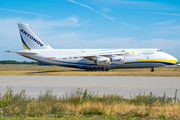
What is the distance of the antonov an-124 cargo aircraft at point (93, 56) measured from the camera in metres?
39.7

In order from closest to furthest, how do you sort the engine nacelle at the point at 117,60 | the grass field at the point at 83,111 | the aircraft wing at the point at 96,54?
the grass field at the point at 83,111 < the aircraft wing at the point at 96,54 < the engine nacelle at the point at 117,60

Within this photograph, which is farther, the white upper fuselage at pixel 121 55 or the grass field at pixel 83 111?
the white upper fuselage at pixel 121 55

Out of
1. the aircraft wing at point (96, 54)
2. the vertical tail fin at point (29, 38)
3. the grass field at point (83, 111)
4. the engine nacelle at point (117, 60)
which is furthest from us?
the vertical tail fin at point (29, 38)

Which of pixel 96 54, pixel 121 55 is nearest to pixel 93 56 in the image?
pixel 96 54

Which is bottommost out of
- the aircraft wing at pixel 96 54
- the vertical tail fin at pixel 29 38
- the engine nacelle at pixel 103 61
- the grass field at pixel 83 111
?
the grass field at pixel 83 111

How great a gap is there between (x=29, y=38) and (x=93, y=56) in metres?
14.0

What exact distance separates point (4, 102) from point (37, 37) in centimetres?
3480

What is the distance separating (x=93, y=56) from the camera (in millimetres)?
39781

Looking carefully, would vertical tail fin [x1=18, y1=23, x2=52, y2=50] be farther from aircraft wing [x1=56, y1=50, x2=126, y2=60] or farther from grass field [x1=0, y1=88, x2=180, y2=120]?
grass field [x1=0, y1=88, x2=180, y2=120]

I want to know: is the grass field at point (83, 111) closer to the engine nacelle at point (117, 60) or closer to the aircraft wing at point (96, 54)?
the aircraft wing at point (96, 54)

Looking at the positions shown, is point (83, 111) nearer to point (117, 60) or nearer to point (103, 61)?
point (103, 61)

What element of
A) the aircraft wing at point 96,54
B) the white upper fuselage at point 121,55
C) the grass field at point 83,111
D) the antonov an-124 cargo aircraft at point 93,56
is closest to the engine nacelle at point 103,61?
the antonov an-124 cargo aircraft at point 93,56

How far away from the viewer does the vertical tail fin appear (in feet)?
136

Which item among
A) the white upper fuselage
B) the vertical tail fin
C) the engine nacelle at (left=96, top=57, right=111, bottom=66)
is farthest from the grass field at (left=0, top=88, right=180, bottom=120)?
the vertical tail fin
